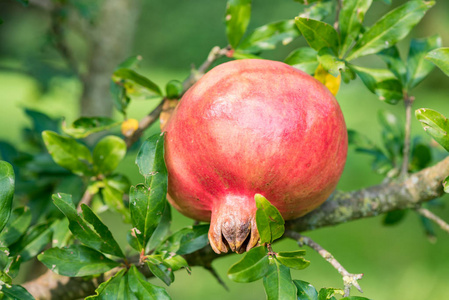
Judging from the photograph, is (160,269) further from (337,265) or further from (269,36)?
(269,36)

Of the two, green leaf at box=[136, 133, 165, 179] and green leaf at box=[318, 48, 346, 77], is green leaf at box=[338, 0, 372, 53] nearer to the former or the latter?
green leaf at box=[318, 48, 346, 77]

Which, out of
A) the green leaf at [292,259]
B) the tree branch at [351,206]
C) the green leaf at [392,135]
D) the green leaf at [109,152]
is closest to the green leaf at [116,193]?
the green leaf at [109,152]

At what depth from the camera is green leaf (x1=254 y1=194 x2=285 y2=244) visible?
0.61 m

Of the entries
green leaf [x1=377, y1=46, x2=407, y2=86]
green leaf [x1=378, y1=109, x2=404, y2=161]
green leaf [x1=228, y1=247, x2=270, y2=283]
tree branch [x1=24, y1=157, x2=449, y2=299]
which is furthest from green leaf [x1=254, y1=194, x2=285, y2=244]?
green leaf [x1=378, y1=109, x2=404, y2=161]

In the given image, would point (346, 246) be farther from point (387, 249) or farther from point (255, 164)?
point (255, 164)

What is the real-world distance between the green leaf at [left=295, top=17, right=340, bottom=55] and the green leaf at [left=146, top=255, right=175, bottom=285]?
41cm

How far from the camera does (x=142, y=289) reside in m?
0.68

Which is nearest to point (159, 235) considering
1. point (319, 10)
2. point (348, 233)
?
point (319, 10)

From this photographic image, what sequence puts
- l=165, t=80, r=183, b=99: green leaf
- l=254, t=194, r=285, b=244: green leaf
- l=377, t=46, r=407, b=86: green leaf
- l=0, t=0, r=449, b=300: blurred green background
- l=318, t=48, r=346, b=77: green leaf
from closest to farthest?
l=254, t=194, r=285, b=244: green leaf, l=318, t=48, r=346, b=77: green leaf, l=165, t=80, r=183, b=99: green leaf, l=377, t=46, r=407, b=86: green leaf, l=0, t=0, r=449, b=300: blurred green background

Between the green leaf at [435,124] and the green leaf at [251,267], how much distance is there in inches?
11.4

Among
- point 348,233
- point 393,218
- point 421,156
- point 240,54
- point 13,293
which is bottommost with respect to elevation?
point 348,233

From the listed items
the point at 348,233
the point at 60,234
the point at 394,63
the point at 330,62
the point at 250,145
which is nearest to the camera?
the point at 250,145

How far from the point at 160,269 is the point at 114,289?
0.07 meters

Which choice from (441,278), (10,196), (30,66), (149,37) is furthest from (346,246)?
(149,37)
